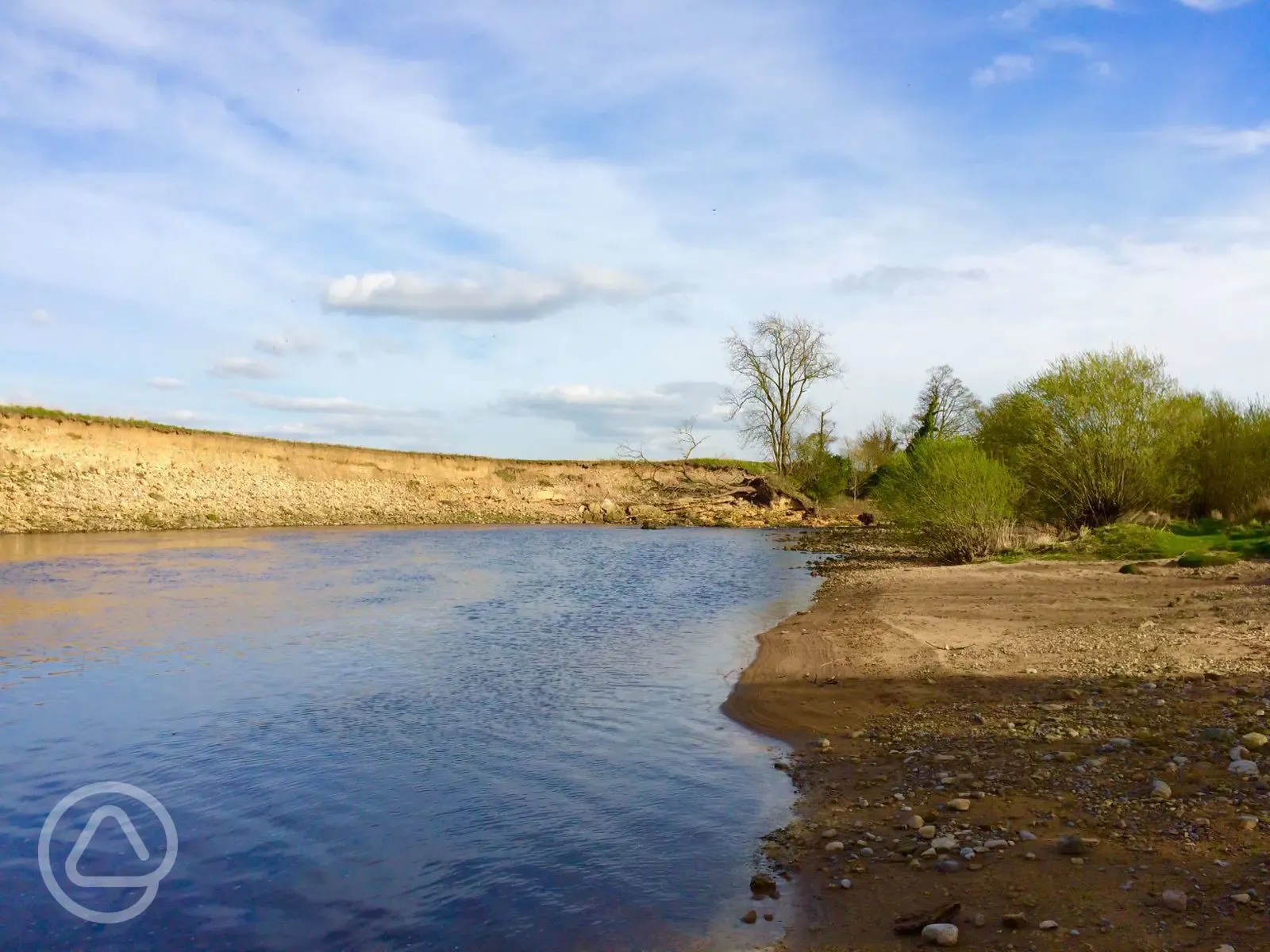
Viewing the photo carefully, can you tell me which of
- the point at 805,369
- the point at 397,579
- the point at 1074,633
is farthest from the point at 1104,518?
the point at 805,369

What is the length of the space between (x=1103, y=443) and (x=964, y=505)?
5007 mm

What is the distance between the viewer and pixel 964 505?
84.2ft

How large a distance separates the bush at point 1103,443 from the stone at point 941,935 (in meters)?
25.2

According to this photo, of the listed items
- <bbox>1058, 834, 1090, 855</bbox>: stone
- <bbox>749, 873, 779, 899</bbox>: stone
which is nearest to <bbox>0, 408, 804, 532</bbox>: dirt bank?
<bbox>749, 873, 779, 899</bbox>: stone

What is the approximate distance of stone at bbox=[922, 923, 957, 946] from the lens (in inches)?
183

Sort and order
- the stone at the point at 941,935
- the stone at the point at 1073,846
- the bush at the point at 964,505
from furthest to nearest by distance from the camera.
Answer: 1. the bush at the point at 964,505
2. the stone at the point at 1073,846
3. the stone at the point at 941,935

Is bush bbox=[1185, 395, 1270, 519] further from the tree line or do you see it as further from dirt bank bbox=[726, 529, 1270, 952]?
dirt bank bbox=[726, 529, 1270, 952]

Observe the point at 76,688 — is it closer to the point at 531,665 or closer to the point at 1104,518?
the point at 531,665

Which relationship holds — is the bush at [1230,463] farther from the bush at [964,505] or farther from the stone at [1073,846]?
the stone at [1073,846]

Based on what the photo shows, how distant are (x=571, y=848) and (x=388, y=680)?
654 centimetres

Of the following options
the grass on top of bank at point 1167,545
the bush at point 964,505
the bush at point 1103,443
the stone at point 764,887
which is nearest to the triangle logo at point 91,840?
the stone at point 764,887

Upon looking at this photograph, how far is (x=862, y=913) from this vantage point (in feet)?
16.9

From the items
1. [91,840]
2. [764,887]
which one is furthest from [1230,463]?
[91,840]

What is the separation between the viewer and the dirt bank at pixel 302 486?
139ft
